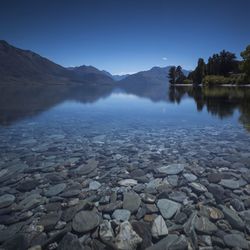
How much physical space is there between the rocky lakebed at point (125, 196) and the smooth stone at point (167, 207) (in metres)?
0.03

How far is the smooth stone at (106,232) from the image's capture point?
4.22 meters

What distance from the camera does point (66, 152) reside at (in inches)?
381

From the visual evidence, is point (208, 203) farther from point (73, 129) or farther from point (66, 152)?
point (73, 129)

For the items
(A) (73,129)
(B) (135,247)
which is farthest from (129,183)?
(A) (73,129)

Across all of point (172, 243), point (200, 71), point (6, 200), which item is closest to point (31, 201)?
point (6, 200)

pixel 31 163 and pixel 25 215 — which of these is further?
pixel 31 163

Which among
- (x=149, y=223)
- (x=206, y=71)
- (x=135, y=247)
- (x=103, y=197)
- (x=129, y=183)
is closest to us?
(x=135, y=247)

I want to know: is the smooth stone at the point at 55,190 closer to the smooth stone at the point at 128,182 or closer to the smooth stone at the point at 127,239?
the smooth stone at the point at 128,182

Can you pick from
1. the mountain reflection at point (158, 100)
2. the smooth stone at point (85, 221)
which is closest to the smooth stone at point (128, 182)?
the smooth stone at point (85, 221)

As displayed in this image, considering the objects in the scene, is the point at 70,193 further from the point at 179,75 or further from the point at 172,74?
the point at 179,75

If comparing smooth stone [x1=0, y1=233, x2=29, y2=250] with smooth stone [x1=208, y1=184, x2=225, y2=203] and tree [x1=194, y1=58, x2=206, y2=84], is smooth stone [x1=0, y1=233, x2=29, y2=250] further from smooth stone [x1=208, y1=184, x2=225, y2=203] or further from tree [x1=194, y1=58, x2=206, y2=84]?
tree [x1=194, y1=58, x2=206, y2=84]

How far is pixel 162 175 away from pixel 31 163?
5.17m

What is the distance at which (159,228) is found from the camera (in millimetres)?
4496

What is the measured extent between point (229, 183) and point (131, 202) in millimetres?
3197
